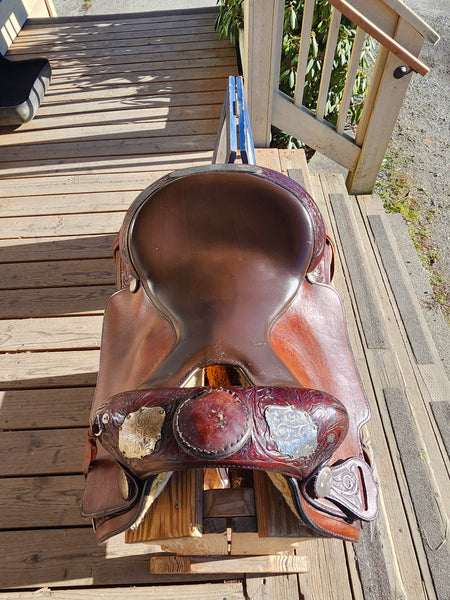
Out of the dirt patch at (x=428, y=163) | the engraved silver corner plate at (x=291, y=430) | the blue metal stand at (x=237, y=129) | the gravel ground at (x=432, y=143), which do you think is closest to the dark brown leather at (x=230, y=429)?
the engraved silver corner plate at (x=291, y=430)

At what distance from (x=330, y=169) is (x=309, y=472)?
317 cm

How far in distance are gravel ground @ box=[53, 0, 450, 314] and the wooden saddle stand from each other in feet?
6.28

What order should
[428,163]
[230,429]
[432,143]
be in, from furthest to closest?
[432,143]
[428,163]
[230,429]

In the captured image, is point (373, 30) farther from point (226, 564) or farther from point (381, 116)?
point (226, 564)

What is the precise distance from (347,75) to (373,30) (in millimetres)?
338

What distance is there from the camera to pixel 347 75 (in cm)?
204

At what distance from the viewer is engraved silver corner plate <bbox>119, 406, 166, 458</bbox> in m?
0.65

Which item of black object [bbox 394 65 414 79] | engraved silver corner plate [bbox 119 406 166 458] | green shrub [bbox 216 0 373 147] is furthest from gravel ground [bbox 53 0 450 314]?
engraved silver corner plate [bbox 119 406 166 458]

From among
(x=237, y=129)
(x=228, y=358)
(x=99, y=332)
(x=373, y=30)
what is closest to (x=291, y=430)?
(x=228, y=358)

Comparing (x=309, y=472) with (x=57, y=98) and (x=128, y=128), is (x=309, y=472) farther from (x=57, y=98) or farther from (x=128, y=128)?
(x=57, y=98)

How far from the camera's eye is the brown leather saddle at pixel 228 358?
2.13ft

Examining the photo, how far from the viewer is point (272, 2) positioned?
1.70 m

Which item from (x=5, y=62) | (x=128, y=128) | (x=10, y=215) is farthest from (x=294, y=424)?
(x=5, y=62)

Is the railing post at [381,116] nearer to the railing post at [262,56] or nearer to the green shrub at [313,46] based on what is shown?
the railing post at [262,56]
